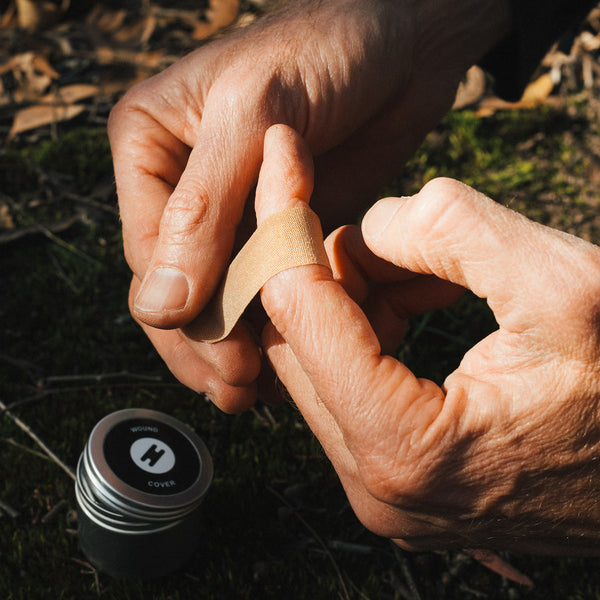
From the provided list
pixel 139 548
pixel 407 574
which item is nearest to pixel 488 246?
pixel 407 574

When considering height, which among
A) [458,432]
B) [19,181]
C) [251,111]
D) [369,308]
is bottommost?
[19,181]

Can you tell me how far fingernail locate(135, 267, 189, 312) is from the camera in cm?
143

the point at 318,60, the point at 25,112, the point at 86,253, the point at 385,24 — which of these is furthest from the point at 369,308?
the point at 25,112

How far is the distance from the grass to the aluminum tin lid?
9.4 inches

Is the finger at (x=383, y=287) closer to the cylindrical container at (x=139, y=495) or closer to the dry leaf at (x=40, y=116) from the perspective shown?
the cylindrical container at (x=139, y=495)

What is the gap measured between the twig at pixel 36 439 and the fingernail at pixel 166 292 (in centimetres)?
67

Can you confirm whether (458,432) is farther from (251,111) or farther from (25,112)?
(25,112)

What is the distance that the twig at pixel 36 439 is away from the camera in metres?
1.80

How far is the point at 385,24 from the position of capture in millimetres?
1920

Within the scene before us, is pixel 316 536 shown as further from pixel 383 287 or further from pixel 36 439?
pixel 36 439

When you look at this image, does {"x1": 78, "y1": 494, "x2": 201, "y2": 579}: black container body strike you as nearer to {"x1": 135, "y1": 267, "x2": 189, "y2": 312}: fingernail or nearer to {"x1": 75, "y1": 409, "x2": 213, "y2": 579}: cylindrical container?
{"x1": 75, "y1": 409, "x2": 213, "y2": 579}: cylindrical container

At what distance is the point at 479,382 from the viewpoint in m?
1.22

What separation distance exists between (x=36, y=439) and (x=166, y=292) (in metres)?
0.79

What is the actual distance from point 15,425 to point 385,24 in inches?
69.3
